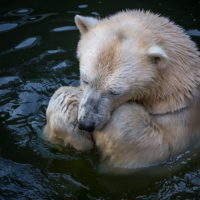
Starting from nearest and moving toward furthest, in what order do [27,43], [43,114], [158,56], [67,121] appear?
[158,56] < [67,121] < [43,114] < [27,43]

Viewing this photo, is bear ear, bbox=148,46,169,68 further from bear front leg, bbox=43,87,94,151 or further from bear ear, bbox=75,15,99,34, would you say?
bear front leg, bbox=43,87,94,151

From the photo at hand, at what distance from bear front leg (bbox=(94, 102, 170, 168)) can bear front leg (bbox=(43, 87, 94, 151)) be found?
10.3 inches

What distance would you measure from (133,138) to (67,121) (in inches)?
32.2

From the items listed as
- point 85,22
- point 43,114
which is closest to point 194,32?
point 85,22

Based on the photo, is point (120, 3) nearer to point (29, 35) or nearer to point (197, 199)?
point (29, 35)

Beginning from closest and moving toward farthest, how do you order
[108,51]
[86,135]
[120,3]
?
[108,51] → [86,135] → [120,3]

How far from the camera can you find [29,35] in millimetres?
6371

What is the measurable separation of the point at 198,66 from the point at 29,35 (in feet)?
12.9

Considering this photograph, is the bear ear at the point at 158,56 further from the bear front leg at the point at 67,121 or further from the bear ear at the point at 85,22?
the bear front leg at the point at 67,121

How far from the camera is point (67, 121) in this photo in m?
3.70

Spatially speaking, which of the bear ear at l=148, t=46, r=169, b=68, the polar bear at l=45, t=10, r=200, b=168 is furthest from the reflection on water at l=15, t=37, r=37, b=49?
the bear ear at l=148, t=46, r=169, b=68

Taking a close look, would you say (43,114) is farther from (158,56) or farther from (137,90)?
(158,56)

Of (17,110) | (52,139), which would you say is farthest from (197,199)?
(17,110)

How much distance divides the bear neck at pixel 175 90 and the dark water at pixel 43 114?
2.46ft
